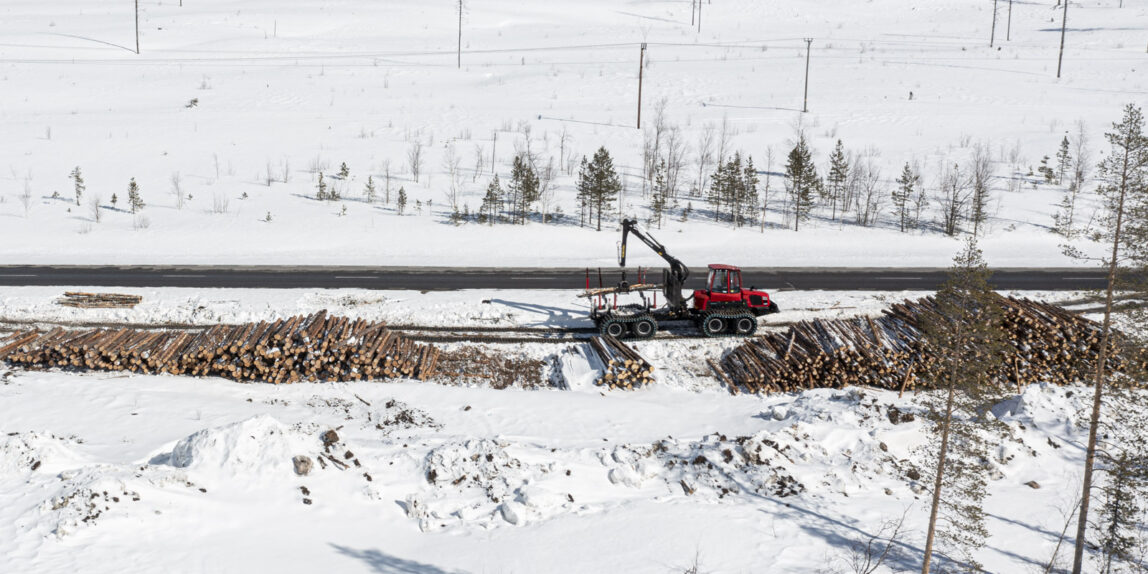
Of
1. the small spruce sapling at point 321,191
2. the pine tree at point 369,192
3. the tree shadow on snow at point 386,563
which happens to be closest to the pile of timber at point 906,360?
the tree shadow on snow at point 386,563

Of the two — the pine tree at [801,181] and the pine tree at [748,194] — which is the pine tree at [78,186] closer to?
the pine tree at [748,194]

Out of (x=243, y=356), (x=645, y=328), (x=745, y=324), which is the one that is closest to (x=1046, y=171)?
(x=745, y=324)

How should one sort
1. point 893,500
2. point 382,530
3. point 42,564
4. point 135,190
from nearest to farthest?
point 42,564 < point 382,530 < point 893,500 < point 135,190

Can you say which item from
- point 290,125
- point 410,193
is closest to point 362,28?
point 290,125

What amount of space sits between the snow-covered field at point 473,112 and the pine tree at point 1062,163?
1.76 m

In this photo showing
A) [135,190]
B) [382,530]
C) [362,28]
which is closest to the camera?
[382,530]

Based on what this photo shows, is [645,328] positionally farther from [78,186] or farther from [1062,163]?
[1062,163]

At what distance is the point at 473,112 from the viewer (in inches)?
2594

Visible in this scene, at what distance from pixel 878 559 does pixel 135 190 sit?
44.0 meters

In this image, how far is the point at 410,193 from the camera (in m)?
47.7

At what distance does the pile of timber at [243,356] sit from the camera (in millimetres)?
20344

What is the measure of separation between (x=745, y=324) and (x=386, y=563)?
1466 centimetres

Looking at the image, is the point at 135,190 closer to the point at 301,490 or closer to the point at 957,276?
the point at 301,490

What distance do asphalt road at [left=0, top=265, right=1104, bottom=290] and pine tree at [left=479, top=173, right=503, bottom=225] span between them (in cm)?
967
